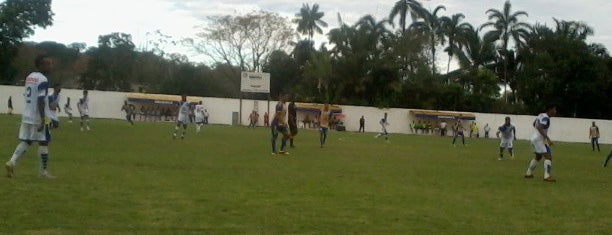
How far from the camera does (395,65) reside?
7044 centimetres

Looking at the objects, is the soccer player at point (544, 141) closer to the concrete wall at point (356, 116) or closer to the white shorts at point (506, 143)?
the white shorts at point (506, 143)

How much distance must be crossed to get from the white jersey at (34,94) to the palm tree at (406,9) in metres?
68.2

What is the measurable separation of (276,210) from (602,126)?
59.5 metres

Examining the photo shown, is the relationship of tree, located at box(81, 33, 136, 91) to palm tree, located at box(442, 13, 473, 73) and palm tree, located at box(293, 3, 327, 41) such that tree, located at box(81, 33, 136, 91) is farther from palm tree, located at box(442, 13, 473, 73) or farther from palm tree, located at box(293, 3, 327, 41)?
palm tree, located at box(442, 13, 473, 73)

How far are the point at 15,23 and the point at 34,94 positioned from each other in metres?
65.2

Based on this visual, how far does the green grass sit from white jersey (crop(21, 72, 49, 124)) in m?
1.01

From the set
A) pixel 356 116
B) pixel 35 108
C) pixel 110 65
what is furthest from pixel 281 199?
pixel 110 65

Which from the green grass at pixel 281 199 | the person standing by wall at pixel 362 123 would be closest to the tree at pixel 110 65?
the person standing by wall at pixel 362 123

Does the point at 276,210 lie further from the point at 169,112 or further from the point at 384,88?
the point at 384,88

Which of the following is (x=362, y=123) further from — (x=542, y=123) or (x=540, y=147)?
(x=542, y=123)

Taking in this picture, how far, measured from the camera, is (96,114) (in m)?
59.2

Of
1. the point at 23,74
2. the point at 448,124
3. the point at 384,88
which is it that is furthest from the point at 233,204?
the point at 23,74

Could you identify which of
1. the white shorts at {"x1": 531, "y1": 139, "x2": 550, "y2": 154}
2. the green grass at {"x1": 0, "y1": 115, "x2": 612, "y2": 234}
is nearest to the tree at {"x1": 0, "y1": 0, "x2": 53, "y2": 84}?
the green grass at {"x1": 0, "y1": 115, "x2": 612, "y2": 234}

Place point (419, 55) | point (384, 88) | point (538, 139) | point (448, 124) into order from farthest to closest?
point (419, 55), point (384, 88), point (448, 124), point (538, 139)
